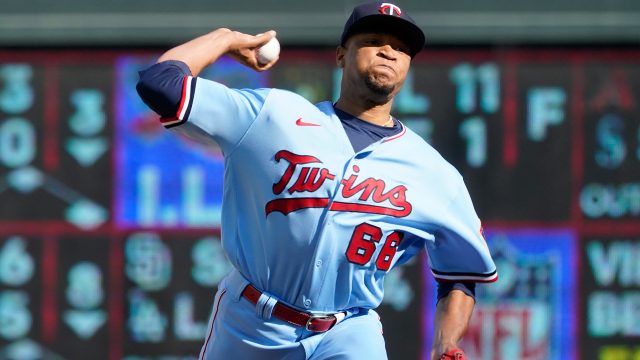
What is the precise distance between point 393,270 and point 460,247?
205cm

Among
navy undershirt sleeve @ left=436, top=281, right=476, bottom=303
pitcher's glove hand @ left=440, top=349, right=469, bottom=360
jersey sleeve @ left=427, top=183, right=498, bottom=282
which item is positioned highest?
jersey sleeve @ left=427, top=183, right=498, bottom=282

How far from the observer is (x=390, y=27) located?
219 centimetres

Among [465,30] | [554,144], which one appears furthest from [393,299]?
[465,30]

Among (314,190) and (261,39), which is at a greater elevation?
(261,39)

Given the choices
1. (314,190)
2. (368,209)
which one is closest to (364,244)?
(368,209)

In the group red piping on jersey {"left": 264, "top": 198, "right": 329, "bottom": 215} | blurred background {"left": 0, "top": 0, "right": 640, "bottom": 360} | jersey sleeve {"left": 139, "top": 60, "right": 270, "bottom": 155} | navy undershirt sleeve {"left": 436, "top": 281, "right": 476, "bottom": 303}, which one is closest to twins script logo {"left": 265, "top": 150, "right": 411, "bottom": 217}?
red piping on jersey {"left": 264, "top": 198, "right": 329, "bottom": 215}

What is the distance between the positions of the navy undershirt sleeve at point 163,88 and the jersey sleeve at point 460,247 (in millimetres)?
842

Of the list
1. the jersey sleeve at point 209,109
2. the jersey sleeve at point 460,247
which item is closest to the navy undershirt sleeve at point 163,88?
the jersey sleeve at point 209,109

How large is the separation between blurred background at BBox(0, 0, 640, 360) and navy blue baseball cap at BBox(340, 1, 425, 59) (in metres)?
2.03

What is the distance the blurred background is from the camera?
4195 mm

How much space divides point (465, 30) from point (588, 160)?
103 centimetres

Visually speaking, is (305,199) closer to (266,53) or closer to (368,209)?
(368,209)

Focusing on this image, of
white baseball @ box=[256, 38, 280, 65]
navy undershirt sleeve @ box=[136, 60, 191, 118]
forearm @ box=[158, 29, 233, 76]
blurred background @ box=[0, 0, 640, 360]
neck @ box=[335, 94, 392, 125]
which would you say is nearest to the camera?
navy undershirt sleeve @ box=[136, 60, 191, 118]

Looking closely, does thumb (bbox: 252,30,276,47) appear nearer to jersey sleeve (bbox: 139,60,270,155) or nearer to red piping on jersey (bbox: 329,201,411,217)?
jersey sleeve (bbox: 139,60,270,155)
